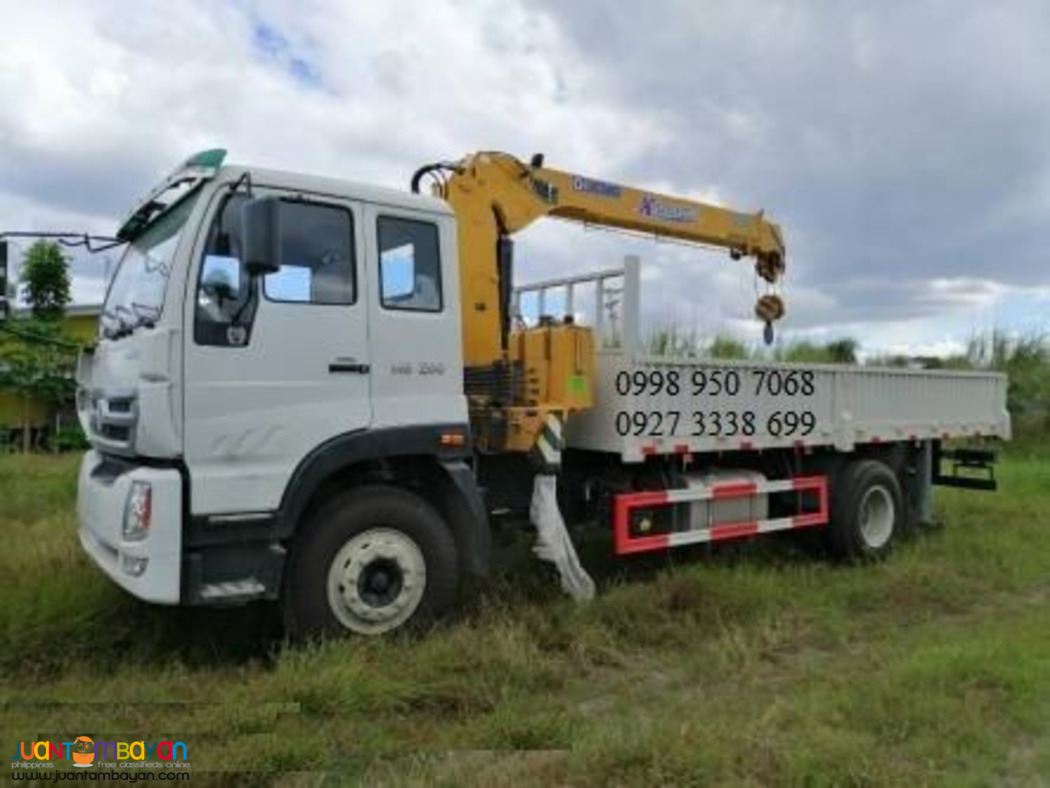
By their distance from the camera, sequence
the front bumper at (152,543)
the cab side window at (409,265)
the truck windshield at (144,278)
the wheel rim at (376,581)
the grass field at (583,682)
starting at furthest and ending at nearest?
1. the cab side window at (409,265)
2. the wheel rim at (376,581)
3. the truck windshield at (144,278)
4. the front bumper at (152,543)
5. the grass field at (583,682)

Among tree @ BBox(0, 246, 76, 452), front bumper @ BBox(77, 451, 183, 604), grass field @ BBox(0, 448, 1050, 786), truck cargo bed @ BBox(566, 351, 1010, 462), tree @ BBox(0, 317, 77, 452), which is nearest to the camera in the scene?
grass field @ BBox(0, 448, 1050, 786)

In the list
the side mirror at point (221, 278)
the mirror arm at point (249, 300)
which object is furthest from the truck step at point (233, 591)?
the side mirror at point (221, 278)

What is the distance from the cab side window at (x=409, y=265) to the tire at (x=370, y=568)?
3.77ft

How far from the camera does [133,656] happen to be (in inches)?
229

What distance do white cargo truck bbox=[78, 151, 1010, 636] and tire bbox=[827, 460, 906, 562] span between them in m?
0.87

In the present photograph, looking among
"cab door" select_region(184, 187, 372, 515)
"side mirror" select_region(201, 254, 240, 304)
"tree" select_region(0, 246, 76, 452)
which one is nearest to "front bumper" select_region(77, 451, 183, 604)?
"cab door" select_region(184, 187, 372, 515)

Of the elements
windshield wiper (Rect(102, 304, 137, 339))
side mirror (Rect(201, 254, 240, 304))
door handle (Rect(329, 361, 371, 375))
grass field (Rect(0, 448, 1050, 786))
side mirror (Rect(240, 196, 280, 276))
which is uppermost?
side mirror (Rect(240, 196, 280, 276))

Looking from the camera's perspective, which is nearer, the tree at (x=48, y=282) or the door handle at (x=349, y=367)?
the door handle at (x=349, y=367)

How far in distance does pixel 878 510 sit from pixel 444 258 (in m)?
5.18

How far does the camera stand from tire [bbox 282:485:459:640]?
18.9 feet

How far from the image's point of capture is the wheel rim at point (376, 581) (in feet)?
19.3

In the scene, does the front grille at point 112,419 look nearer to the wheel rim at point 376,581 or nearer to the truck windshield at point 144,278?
the truck windshield at point 144,278

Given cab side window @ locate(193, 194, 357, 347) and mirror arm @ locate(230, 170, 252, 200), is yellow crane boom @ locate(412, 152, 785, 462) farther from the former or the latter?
mirror arm @ locate(230, 170, 252, 200)

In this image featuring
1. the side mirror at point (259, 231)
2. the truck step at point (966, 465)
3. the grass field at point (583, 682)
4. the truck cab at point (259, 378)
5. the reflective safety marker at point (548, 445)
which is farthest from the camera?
the truck step at point (966, 465)
